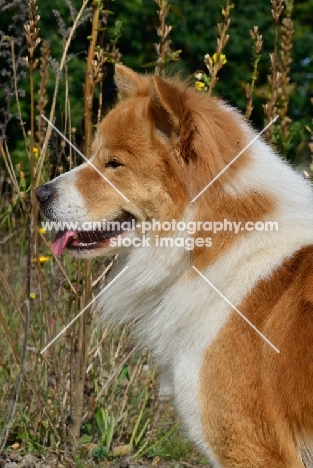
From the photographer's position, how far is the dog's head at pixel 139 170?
10.5 feet

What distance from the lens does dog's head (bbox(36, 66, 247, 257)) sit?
321cm

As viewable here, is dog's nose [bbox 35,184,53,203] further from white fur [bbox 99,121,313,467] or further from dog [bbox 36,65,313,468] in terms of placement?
white fur [bbox 99,121,313,467]

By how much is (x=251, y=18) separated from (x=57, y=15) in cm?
860

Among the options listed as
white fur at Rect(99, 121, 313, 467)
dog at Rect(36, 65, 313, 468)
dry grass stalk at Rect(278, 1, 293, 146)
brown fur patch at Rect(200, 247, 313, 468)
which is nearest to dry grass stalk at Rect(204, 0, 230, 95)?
dry grass stalk at Rect(278, 1, 293, 146)

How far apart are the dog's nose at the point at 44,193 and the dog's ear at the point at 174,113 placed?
66cm

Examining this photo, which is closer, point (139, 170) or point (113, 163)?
point (139, 170)

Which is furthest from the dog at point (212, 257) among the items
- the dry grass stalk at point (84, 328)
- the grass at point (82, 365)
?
the grass at point (82, 365)

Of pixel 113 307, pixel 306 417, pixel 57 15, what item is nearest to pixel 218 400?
pixel 306 417

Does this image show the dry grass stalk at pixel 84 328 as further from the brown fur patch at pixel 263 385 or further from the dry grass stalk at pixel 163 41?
the brown fur patch at pixel 263 385

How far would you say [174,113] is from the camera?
318 cm

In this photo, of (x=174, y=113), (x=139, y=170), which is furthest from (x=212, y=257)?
(x=174, y=113)

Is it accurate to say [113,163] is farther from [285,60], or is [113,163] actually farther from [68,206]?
[285,60]

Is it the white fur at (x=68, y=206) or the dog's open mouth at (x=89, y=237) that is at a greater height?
the white fur at (x=68, y=206)

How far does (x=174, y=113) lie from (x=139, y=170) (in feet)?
1.12
